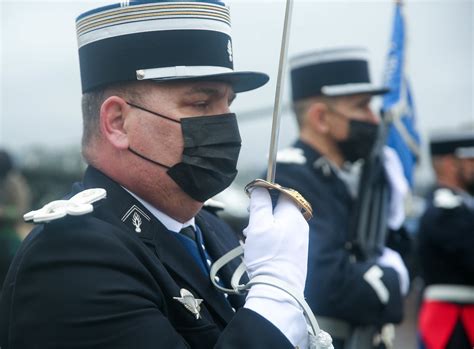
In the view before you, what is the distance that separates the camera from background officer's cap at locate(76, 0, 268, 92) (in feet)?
6.87

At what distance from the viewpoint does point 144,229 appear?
2.07m

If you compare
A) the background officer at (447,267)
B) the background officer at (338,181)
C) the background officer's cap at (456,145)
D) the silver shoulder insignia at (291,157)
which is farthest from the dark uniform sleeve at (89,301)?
the background officer's cap at (456,145)

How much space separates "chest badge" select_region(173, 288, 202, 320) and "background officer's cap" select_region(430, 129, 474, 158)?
Result: 435 cm

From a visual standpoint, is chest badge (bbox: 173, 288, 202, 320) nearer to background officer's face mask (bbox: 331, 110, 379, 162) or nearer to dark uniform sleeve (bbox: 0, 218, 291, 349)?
dark uniform sleeve (bbox: 0, 218, 291, 349)

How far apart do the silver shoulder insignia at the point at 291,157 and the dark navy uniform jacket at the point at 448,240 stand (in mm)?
1765

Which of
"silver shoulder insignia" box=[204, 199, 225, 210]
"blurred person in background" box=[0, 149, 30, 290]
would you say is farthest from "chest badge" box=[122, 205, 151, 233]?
"blurred person in background" box=[0, 149, 30, 290]

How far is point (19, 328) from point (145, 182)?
21.4 inches

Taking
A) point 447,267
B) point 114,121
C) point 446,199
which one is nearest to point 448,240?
point 447,267

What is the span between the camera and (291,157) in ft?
12.5

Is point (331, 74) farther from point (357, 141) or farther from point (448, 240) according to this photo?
point (448, 240)

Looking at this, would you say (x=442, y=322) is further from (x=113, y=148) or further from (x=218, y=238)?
(x=113, y=148)

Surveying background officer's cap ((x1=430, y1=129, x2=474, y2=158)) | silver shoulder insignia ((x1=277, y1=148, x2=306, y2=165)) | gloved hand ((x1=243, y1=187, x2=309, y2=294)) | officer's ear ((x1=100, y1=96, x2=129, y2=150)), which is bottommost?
background officer's cap ((x1=430, y1=129, x2=474, y2=158))

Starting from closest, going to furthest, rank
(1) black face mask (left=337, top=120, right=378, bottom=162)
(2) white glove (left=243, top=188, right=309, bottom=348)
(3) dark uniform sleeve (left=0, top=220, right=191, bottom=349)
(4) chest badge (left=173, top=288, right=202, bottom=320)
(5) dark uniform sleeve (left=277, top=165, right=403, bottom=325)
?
1. (3) dark uniform sleeve (left=0, top=220, right=191, bottom=349)
2. (2) white glove (left=243, top=188, right=309, bottom=348)
3. (4) chest badge (left=173, top=288, right=202, bottom=320)
4. (5) dark uniform sleeve (left=277, top=165, right=403, bottom=325)
5. (1) black face mask (left=337, top=120, right=378, bottom=162)

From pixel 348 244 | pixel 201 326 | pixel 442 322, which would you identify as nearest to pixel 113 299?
pixel 201 326
